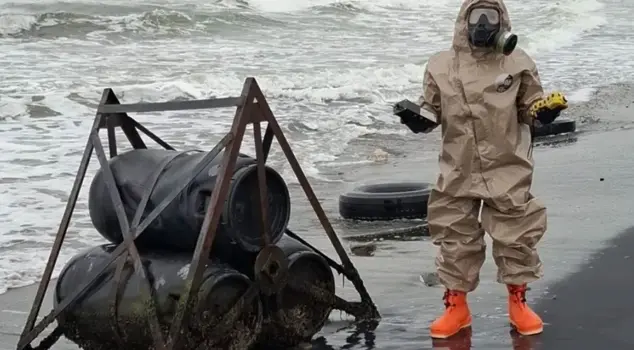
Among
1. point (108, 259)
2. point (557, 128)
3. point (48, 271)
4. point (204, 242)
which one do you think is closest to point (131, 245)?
point (108, 259)

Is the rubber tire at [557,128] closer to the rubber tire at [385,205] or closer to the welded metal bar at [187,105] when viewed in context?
the rubber tire at [385,205]

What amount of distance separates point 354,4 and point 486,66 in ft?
112

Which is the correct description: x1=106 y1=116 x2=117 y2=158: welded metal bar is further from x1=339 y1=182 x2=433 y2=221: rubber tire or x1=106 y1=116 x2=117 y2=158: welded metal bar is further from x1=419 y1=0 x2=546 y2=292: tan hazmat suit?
x1=339 y1=182 x2=433 y2=221: rubber tire

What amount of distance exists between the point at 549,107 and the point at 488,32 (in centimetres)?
43

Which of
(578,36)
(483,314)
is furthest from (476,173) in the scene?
(578,36)

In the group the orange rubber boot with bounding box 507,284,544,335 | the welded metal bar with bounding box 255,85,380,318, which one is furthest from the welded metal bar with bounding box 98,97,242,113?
the orange rubber boot with bounding box 507,284,544,335

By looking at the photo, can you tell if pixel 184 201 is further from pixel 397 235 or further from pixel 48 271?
pixel 397 235

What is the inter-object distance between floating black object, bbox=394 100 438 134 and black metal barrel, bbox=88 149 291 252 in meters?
0.60

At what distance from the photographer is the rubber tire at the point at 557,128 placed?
37.2ft

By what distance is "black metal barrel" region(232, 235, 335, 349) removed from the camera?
4523mm

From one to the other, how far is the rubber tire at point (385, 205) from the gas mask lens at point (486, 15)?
2862 mm

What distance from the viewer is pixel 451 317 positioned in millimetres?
4672

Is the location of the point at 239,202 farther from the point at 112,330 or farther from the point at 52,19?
the point at 52,19

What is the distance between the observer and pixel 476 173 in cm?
454
